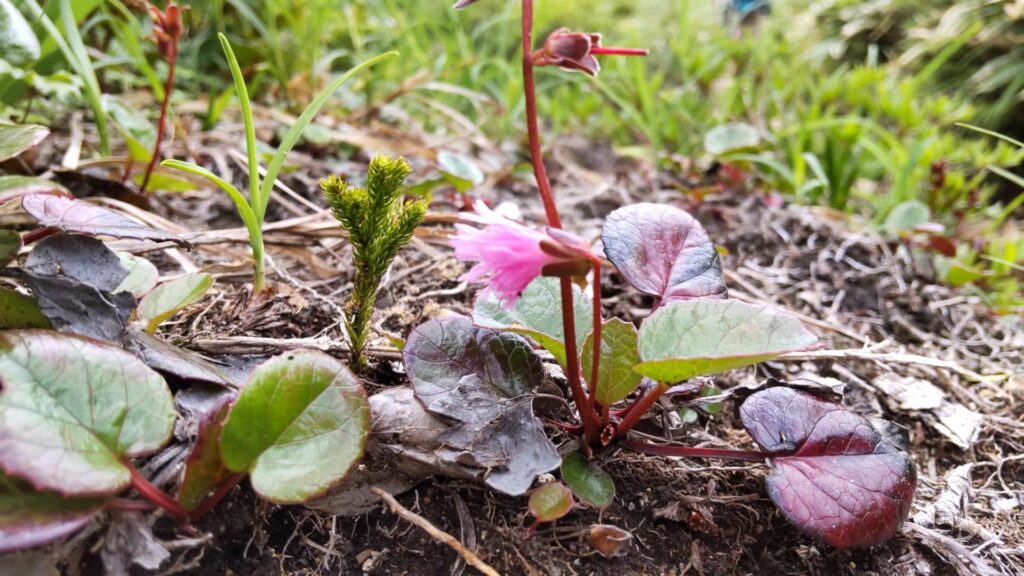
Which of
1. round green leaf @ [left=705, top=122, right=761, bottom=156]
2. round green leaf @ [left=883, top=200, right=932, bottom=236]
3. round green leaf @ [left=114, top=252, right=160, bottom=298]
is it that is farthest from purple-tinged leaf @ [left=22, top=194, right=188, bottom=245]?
round green leaf @ [left=883, top=200, right=932, bottom=236]

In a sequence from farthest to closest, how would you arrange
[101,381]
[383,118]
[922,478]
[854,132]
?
[383,118], [854,132], [922,478], [101,381]

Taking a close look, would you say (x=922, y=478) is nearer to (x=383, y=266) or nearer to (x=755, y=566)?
(x=755, y=566)

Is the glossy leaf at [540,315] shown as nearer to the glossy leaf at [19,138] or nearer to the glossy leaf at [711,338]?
the glossy leaf at [711,338]

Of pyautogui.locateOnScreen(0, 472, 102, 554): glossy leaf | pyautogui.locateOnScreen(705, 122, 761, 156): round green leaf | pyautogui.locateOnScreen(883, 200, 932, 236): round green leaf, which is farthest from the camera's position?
pyautogui.locateOnScreen(705, 122, 761, 156): round green leaf

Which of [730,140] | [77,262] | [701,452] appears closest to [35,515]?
[77,262]

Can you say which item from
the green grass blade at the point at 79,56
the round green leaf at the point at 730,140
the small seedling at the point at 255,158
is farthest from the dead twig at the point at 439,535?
the round green leaf at the point at 730,140

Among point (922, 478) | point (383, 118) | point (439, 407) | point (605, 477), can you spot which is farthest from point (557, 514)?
point (383, 118)

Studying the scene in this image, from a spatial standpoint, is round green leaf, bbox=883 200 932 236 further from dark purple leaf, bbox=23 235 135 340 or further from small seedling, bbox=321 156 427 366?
dark purple leaf, bbox=23 235 135 340
